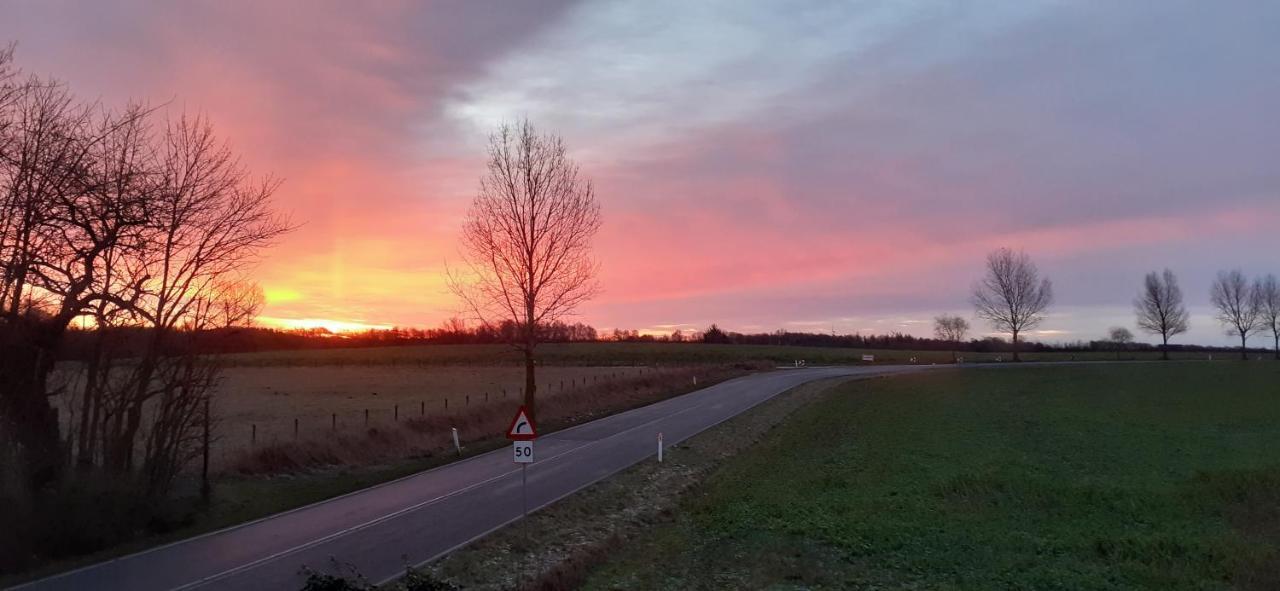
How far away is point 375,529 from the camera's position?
14.7 m

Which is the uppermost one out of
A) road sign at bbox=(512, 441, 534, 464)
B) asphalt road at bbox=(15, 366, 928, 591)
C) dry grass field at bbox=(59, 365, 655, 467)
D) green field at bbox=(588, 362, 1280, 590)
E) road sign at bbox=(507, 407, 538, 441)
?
road sign at bbox=(507, 407, 538, 441)

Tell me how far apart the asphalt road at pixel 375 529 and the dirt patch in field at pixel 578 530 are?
0.52 metres

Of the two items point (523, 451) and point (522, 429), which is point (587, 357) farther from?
point (523, 451)

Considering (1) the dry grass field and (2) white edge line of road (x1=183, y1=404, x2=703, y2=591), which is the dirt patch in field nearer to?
(2) white edge line of road (x1=183, y1=404, x2=703, y2=591)

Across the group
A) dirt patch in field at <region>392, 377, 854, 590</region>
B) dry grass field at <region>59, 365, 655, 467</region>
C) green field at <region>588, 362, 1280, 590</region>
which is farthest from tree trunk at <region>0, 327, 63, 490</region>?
green field at <region>588, 362, 1280, 590</region>

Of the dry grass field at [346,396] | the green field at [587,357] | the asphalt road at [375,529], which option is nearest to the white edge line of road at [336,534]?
the asphalt road at [375,529]

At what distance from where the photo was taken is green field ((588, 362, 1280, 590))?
40.7ft

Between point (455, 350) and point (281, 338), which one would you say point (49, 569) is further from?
point (281, 338)

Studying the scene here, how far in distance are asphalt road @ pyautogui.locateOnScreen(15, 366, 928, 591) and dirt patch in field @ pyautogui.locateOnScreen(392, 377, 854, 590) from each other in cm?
52

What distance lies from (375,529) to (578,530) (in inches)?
150

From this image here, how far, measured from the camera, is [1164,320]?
118188 millimetres

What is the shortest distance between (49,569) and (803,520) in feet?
41.9

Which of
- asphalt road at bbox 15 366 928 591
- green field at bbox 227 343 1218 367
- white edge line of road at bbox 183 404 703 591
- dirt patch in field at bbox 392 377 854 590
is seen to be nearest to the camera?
white edge line of road at bbox 183 404 703 591

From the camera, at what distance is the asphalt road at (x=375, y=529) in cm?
1173
